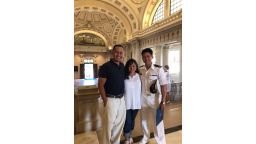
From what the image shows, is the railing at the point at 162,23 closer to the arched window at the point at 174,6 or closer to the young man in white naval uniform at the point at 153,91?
the arched window at the point at 174,6

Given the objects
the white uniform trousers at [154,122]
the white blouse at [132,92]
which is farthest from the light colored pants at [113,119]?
the white uniform trousers at [154,122]

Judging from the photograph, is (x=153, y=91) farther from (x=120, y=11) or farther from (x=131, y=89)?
(x=120, y=11)

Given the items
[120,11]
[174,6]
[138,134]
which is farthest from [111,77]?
[120,11]

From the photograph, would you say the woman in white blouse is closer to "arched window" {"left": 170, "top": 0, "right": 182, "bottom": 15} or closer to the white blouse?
the white blouse

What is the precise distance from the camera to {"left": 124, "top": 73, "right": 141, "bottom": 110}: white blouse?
9.57ft

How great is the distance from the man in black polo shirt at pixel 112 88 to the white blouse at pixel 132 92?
0.11 metres

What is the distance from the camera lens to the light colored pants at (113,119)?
9.01 feet

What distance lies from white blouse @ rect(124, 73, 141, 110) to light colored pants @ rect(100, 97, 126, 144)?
0.38 feet

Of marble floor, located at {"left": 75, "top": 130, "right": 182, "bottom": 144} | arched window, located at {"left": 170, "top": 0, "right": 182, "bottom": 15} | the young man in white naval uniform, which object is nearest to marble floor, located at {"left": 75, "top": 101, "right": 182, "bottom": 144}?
marble floor, located at {"left": 75, "top": 130, "right": 182, "bottom": 144}

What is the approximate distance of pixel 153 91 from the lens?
3072mm
